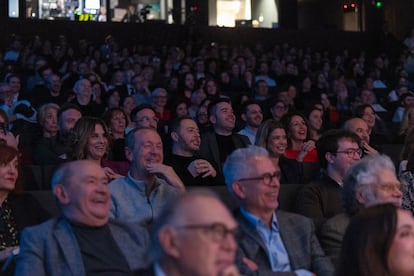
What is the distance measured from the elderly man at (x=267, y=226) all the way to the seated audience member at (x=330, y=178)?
2.21 feet

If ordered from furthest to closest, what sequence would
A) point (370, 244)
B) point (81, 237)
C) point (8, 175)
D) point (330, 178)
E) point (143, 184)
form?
point (330, 178)
point (143, 184)
point (8, 175)
point (81, 237)
point (370, 244)

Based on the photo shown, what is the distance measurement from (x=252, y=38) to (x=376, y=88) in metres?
5.67

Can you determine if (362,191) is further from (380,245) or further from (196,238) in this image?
(196,238)

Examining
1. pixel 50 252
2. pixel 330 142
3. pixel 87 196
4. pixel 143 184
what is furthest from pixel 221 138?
pixel 50 252

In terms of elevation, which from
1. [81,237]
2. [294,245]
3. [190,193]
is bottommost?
[294,245]

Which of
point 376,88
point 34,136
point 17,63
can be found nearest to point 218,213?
point 34,136

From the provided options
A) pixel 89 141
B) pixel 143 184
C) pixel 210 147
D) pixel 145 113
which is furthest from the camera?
pixel 145 113

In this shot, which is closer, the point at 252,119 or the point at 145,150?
the point at 145,150

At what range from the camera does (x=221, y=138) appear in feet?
22.1

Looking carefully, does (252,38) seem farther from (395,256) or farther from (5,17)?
(395,256)

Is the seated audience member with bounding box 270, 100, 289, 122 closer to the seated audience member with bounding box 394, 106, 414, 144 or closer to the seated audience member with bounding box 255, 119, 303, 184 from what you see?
the seated audience member with bounding box 394, 106, 414, 144

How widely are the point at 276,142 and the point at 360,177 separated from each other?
1.99 m

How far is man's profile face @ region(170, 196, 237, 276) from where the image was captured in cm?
199

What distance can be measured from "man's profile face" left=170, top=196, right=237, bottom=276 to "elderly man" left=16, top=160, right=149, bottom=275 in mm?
1348
